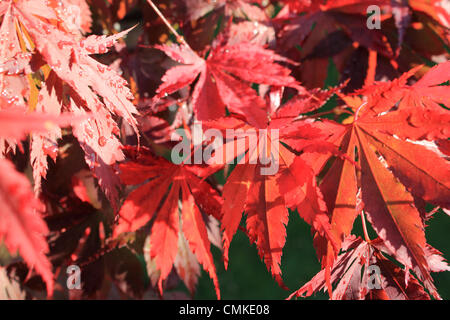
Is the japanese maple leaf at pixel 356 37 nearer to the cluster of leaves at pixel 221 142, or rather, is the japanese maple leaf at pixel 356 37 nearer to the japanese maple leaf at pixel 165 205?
the cluster of leaves at pixel 221 142

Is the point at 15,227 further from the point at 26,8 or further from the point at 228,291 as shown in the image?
the point at 228,291

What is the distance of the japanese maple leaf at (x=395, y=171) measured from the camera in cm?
46

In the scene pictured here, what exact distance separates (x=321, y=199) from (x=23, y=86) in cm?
44

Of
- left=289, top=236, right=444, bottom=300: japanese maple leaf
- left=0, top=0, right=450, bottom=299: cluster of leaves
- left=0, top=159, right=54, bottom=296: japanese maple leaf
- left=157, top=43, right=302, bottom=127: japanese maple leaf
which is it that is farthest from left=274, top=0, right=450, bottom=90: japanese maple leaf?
left=0, top=159, right=54, bottom=296: japanese maple leaf

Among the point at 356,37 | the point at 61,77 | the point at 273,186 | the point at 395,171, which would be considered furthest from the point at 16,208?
the point at 356,37

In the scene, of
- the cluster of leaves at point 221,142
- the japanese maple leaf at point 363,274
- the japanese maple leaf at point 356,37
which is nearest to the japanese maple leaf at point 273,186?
the cluster of leaves at point 221,142

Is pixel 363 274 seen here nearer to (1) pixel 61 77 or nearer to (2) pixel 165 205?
(2) pixel 165 205

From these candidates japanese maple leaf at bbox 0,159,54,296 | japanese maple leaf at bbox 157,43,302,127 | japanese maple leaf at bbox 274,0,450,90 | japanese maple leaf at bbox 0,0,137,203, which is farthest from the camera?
japanese maple leaf at bbox 274,0,450,90

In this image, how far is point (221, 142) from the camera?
63cm

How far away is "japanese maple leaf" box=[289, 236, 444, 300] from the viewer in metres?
0.56

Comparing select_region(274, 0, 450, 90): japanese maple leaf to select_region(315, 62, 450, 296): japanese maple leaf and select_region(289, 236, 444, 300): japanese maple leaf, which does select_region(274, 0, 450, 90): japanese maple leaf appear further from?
select_region(289, 236, 444, 300): japanese maple leaf

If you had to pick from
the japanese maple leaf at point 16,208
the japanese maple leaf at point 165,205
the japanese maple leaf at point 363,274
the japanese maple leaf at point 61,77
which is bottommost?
the japanese maple leaf at point 363,274

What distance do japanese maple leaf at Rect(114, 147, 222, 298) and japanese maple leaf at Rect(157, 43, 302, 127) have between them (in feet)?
0.40

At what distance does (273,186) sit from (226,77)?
20 cm
